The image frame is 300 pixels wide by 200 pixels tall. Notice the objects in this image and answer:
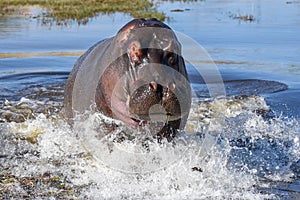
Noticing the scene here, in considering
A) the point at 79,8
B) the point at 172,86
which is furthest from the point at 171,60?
the point at 79,8

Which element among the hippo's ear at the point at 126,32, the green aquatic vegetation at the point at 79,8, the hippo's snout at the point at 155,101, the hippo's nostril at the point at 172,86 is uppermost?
the hippo's ear at the point at 126,32

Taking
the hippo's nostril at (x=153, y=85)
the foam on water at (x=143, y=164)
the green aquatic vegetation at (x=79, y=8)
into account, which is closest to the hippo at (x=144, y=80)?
the hippo's nostril at (x=153, y=85)

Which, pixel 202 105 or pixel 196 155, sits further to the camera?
pixel 202 105

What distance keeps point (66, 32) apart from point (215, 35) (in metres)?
4.02

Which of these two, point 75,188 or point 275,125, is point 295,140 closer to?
point 275,125

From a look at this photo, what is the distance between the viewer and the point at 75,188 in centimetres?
447

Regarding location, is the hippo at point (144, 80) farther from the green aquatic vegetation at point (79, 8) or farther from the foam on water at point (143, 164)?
the green aquatic vegetation at point (79, 8)

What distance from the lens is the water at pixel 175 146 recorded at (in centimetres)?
447

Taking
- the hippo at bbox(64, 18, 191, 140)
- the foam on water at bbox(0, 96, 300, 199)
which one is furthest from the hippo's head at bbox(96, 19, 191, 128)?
the foam on water at bbox(0, 96, 300, 199)

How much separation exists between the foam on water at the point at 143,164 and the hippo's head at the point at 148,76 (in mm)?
321

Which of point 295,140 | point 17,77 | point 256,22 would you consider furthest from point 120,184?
point 256,22

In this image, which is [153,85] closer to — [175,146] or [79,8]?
[175,146]

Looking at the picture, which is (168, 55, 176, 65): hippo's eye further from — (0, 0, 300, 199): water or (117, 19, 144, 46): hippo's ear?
(0, 0, 300, 199): water

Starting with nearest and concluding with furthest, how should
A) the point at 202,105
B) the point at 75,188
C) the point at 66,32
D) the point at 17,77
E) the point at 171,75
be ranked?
the point at 171,75 < the point at 75,188 < the point at 202,105 < the point at 17,77 < the point at 66,32
